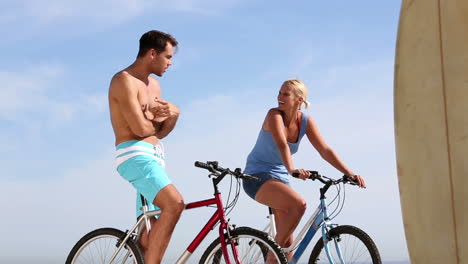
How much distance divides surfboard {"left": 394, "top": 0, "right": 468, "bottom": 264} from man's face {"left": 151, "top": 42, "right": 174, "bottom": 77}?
290cm

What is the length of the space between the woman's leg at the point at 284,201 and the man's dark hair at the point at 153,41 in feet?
4.34

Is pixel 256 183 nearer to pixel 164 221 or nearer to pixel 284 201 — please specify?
pixel 284 201

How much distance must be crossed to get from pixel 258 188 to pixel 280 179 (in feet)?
0.63

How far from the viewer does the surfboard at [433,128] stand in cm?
158

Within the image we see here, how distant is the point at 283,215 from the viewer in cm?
510

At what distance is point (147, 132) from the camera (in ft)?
13.8

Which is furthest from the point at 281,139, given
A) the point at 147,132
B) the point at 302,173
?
the point at 147,132

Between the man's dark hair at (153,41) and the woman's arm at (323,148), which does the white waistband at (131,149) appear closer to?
the man's dark hair at (153,41)

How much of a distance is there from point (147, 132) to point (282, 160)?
1181mm

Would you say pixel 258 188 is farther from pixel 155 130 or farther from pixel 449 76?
pixel 449 76

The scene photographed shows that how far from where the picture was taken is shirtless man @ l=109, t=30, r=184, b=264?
4199 mm

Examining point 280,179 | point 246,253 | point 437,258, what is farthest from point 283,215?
point 437,258

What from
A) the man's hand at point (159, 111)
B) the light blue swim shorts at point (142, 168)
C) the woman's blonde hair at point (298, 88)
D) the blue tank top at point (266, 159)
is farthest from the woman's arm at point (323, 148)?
the light blue swim shorts at point (142, 168)

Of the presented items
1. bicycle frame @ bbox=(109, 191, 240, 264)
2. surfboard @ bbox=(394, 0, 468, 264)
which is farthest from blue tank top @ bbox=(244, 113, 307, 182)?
surfboard @ bbox=(394, 0, 468, 264)
